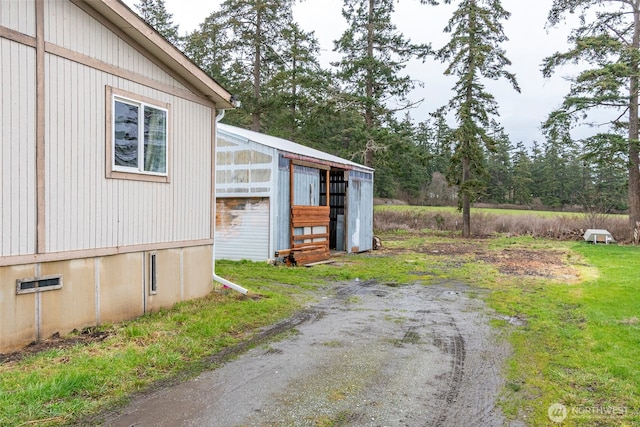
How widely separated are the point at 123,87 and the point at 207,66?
832 inches

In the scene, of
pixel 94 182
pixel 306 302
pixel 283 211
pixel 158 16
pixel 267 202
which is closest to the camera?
pixel 94 182

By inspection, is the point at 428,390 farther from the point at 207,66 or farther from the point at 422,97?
the point at 207,66

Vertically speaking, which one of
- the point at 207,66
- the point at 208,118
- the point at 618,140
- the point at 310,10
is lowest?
the point at 208,118

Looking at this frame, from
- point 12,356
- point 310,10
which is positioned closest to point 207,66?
A: point 310,10

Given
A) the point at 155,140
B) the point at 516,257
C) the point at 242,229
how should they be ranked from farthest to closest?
1. the point at 516,257
2. the point at 242,229
3. the point at 155,140

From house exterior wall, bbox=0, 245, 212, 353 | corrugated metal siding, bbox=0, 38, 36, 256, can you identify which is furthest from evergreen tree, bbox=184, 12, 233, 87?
corrugated metal siding, bbox=0, 38, 36, 256

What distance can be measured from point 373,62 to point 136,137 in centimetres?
Result: 2016

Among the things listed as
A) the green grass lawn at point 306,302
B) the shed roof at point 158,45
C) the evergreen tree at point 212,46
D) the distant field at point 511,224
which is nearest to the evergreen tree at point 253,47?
the evergreen tree at point 212,46

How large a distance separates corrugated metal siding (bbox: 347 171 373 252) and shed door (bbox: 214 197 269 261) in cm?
477

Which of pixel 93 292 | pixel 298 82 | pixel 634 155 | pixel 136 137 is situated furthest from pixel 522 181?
pixel 93 292

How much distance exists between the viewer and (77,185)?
18.2 ft

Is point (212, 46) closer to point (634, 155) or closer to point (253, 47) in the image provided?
point (253, 47)

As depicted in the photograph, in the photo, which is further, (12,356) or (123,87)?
(123,87)

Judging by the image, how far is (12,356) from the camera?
15.2ft
